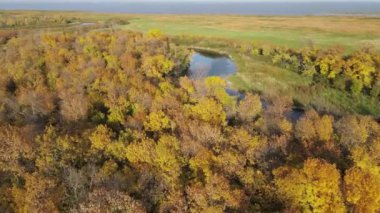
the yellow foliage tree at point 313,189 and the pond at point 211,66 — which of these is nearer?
the yellow foliage tree at point 313,189

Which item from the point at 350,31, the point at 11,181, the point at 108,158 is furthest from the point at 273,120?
the point at 350,31

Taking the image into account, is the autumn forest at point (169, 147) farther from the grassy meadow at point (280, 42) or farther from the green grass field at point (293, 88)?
the grassy meadow at point (280, 42)

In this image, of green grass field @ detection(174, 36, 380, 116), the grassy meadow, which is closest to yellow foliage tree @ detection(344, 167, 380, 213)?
green grass field @ detection(174, 36, 380, 116)

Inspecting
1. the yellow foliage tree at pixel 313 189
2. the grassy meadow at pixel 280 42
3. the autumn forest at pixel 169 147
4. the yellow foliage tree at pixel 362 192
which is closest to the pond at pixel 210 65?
the grassy meadow at pixel 280 42

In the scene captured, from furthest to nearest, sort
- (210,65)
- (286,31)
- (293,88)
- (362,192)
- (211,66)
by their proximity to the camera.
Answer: (286,31), (210,65), (211,66), (293,88), (362,192)

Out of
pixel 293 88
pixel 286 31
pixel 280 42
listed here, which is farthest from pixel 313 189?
pixel 286 31

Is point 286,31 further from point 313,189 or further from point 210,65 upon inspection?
point 313,189

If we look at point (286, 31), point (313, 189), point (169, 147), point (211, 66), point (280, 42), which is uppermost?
point (286, 31)

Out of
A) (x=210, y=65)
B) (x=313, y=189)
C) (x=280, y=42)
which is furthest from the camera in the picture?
(x=280, y=42)

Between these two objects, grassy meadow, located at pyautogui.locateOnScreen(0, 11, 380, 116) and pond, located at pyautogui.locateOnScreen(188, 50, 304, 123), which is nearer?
grassy meadow, located at pyautogui.locateOnScreen(0, 11, 380, 116)

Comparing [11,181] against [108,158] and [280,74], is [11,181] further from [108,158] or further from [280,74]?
[280,74]

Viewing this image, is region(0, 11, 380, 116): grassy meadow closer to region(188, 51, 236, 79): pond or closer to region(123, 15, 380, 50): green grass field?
region(123, 15, 380, 50): green grass field
